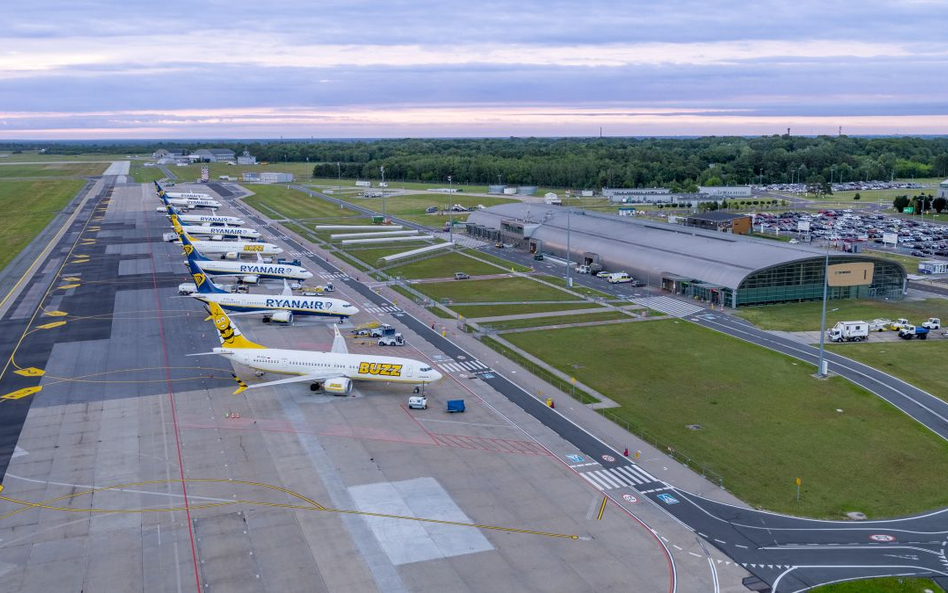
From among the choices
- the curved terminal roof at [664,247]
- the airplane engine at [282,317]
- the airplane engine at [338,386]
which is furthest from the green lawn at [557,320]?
the airplane engine at [338,386]

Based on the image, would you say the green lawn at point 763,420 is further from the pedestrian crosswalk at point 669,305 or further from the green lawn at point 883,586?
the pedestrian crosswalk at point 669,305

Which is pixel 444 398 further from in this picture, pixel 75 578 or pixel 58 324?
pixel 58 324

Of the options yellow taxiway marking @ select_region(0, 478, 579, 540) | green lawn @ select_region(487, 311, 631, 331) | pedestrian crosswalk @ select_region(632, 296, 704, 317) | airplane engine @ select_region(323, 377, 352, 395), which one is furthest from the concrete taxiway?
pedestrian crosswalk @ select_region(632, 296, 704, 317)

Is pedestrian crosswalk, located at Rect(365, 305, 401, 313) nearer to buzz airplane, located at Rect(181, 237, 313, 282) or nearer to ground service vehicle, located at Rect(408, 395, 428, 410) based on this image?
buzz airplane, located at Rect(181, 237, 313, 282)

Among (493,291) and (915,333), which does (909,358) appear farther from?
(493,291)

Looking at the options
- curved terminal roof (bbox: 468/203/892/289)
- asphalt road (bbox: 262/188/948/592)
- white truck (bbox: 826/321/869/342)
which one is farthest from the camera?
curved terminal roof (bbox: 468/203/892/289)
